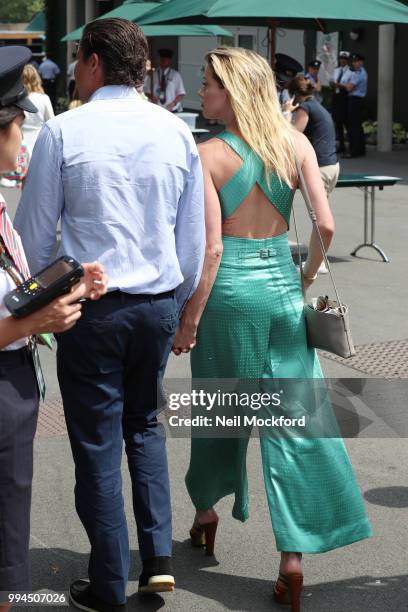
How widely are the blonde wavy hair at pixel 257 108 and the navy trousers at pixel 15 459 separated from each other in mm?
1343

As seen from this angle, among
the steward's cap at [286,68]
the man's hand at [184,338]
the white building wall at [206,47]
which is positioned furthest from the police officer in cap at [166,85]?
the man's hand at [184,338]

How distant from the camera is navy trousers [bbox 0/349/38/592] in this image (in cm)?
283

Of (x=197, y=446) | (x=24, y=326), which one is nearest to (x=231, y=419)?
(x=197, y=446)

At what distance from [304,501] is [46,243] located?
4.18 feet

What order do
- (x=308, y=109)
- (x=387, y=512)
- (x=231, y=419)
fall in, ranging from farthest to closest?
(x=308, y=109) → (x=387, y=512) → (x=231, y=419)

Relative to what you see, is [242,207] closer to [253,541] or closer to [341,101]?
[253,541]

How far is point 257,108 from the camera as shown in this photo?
12.7ft

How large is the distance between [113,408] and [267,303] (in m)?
0.73

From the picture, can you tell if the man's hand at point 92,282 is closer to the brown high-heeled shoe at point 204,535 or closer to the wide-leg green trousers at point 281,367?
the wide-leg green trousers at point 281,367

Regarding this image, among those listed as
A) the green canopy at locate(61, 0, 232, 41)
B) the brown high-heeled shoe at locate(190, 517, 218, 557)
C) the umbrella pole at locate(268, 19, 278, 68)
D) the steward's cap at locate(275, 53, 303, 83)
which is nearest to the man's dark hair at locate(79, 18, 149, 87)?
the brown high-heeled shoe at locate(190, 517, 218, 557)

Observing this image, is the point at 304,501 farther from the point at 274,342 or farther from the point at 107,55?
the point at 107,55

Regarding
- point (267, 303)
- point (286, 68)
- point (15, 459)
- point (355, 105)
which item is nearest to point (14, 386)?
point (15, 459)

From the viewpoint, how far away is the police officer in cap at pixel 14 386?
282 centimetres

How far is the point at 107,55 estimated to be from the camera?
11.3 ft
